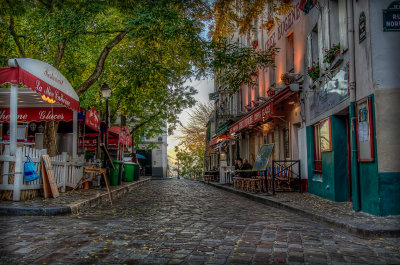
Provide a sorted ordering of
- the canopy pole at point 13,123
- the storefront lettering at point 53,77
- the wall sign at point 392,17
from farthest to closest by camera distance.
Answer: the storefront lettering at point 53,77 → the canopy pole at point 13,123 → the wall sign at point 392,17

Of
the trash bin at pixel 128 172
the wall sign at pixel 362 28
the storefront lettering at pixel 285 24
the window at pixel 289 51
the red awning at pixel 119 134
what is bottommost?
the trash bin at pixel 128 172

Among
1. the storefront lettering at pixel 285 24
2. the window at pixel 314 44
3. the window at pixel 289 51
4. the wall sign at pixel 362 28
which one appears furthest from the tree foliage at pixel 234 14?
the wall sign at pixel 362 28

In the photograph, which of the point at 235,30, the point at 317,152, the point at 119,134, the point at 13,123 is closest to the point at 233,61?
the point at 235,30

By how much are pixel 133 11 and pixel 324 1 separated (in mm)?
6452

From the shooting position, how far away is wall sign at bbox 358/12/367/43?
7885 millimetres

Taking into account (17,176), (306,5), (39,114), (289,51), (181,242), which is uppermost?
(306,5)

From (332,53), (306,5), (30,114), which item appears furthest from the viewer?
(30,114)

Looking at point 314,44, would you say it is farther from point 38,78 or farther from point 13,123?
point 13,123

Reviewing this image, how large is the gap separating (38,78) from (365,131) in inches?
302

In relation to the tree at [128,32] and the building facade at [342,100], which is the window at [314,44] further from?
the tree at [128,32]

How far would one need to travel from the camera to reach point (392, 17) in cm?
746

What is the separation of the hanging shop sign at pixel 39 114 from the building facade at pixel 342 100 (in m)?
7.25

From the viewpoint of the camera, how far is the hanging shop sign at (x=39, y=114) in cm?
1431

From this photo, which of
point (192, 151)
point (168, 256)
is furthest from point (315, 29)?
point (192, 151)
